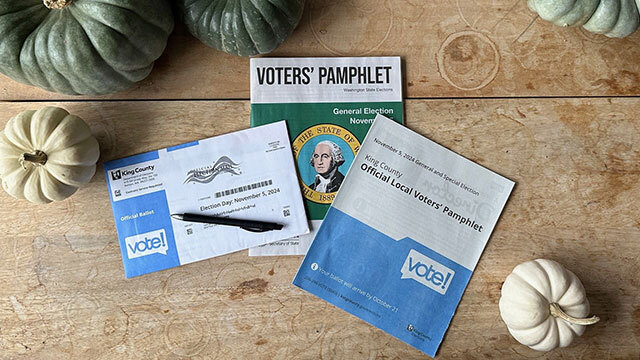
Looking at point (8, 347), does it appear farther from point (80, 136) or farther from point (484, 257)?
point (484, 257)

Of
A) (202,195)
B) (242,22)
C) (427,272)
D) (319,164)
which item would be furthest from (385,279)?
(242,22)

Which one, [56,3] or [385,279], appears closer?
[56,3]

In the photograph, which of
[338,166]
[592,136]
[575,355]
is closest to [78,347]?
[338,166]

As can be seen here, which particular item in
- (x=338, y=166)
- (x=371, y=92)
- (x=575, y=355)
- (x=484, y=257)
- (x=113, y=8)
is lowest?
(x=575, y=355)

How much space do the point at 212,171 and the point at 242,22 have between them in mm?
269

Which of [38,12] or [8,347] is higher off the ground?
[38,12]

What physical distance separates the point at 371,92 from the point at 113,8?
0.45 meters

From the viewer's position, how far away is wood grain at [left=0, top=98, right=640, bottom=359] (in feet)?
2.84

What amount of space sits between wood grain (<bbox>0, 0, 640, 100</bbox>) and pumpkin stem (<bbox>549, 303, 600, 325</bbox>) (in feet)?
1.28

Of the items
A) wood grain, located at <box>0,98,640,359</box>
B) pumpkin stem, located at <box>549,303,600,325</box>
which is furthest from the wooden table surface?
pumpkin stem, located at <box>549,303,600,325</box>

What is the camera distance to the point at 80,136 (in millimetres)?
808

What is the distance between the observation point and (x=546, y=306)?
80 centimetres

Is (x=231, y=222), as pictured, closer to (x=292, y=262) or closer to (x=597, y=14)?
(x=292, y=262)

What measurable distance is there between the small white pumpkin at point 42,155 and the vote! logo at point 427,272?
59cm
